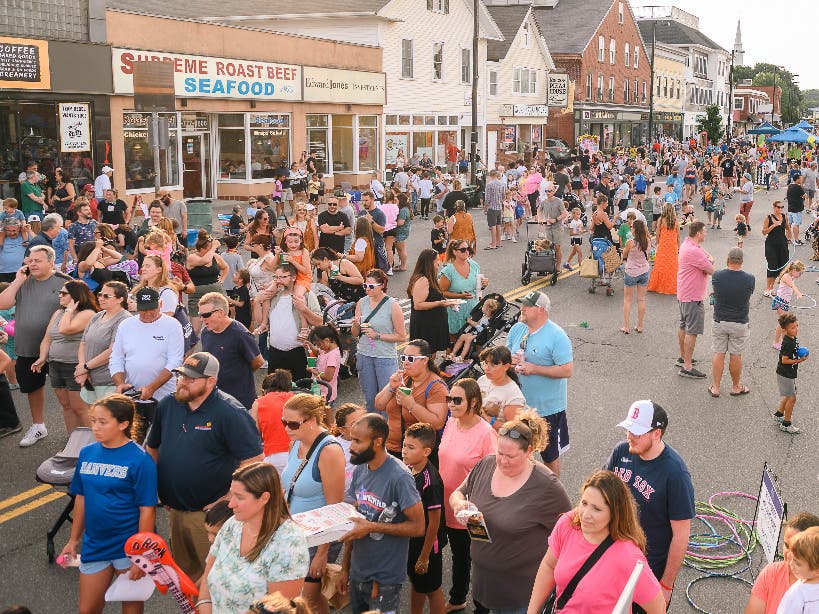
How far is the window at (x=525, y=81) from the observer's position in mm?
53375

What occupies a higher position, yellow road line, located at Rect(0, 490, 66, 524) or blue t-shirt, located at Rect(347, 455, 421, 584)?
blue t-shirt, located at Rect(347, 455, 421, 584)

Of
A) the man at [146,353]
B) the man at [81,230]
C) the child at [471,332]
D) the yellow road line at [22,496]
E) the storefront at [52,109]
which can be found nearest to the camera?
the man at [146,353]

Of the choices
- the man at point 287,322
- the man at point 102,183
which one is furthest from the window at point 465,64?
the man at point 287,322

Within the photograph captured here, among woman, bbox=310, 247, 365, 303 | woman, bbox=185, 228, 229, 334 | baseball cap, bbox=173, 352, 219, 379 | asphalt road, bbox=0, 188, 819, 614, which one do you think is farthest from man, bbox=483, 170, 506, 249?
baseball cap, bbox=173, 352, 219, 379

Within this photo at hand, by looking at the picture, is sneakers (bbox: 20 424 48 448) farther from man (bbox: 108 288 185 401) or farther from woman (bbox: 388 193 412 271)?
woman (bbox: 388 193 412 271)

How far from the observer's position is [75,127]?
24125 mm

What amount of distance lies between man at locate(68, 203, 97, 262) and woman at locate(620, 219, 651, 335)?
8.41 meters

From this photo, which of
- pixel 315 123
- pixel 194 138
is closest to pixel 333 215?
pixel 194 138

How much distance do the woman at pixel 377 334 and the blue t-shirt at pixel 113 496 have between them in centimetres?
358

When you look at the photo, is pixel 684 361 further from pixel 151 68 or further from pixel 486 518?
pixel 151 68

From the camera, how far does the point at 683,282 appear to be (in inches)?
469

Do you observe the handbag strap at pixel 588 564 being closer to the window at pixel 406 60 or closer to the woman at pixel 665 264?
the woman at pixel 665 264

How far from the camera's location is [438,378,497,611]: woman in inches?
237

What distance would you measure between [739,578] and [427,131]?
128 ft
